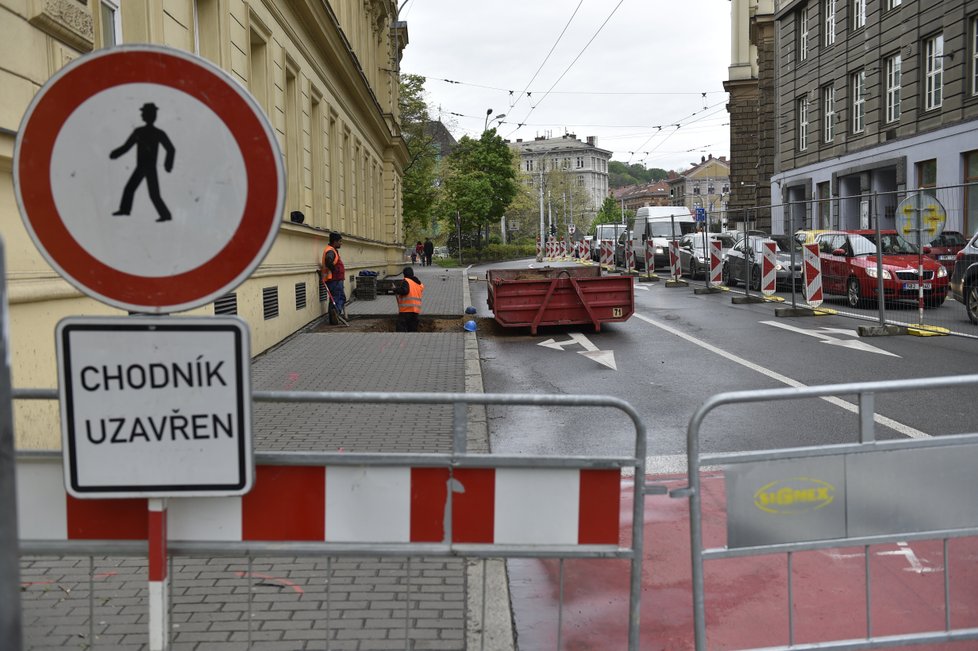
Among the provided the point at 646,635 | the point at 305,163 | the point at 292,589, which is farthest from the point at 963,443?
the point at 305,163

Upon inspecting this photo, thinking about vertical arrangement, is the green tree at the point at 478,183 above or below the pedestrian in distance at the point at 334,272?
above

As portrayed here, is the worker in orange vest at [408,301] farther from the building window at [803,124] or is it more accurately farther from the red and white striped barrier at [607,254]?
the building window at [803,124]

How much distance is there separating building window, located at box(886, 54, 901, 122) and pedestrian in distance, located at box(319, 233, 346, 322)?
70.3 feet

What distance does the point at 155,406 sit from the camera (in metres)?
2.86

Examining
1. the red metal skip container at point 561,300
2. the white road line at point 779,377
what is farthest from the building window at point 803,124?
the red metal skip container at point 561,300

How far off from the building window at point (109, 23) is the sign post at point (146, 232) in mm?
6776

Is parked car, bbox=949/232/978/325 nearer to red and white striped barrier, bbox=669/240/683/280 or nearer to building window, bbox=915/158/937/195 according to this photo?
red and white striped barrier, bbox=669/240/683/280

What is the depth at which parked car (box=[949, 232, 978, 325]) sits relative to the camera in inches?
571

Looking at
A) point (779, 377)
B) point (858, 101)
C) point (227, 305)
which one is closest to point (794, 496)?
point (779, 377)

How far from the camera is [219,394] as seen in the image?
9.47ft

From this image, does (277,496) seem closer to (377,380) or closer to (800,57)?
(377,380)

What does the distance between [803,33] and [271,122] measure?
1340 inches

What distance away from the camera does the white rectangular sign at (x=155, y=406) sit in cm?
281

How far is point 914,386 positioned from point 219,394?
2.47 metres
